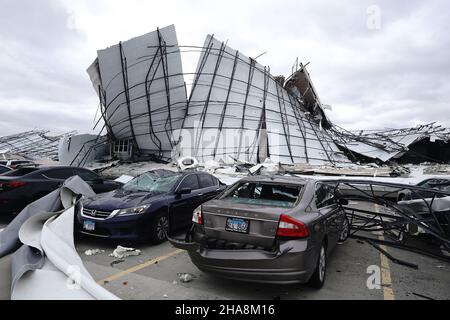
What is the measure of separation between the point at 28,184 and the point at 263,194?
5991 mm

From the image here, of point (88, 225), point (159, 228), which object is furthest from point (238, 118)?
point (88, 225)

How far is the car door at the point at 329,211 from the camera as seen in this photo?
15.6 feet

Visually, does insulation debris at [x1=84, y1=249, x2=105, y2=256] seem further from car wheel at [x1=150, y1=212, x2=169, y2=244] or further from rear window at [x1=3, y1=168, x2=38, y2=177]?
rear window at [x1=3, y1=168, x2=38, y2=177]

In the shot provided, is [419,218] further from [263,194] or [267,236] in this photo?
[267,236]

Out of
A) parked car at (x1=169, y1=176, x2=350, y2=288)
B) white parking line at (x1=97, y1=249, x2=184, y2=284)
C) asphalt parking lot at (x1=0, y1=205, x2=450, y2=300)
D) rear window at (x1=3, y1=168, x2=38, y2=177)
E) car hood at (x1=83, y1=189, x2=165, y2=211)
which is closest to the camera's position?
parked car at (x1=169, y1=176, x2=350, y2=288)

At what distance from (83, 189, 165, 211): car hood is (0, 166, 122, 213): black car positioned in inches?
91.2

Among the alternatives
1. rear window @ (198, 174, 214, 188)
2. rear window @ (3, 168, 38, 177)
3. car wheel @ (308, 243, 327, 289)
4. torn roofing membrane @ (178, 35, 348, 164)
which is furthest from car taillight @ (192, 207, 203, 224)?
torn roofing membrane @ (178, 35, 348, 164)

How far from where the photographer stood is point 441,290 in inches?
178

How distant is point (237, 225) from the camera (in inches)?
161

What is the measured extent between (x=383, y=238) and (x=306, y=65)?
2226cm

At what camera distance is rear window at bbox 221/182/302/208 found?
4.51 meters

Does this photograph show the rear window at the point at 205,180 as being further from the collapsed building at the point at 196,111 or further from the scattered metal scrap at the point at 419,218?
the collapsed building at the point at 196,111
